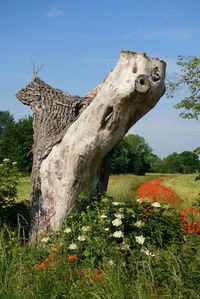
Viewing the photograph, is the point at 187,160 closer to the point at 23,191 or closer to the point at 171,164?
the point at 171,164

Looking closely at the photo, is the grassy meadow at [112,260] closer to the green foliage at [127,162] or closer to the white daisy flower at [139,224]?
the white daisy flower at [139,224]

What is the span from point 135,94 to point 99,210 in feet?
6.07

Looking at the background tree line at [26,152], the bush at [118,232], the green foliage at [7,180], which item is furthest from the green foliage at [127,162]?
the bush at [118,232]

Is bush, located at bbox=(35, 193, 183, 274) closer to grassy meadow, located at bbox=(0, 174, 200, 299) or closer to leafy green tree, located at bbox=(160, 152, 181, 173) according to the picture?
grassy meadow, located at bbox=(0, 174, 200, 299)

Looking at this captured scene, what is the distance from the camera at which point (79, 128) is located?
329 inches

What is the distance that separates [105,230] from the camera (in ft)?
21.8

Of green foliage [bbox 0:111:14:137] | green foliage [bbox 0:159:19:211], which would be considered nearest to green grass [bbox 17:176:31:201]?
green foliage [bbox 0:159:19:211]

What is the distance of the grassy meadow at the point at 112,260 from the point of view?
5191 millimetres

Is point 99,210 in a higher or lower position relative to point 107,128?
lower

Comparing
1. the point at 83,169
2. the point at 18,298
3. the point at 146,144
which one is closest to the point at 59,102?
the point at 83,169

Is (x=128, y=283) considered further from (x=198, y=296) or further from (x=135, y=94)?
(x=135, y=94)

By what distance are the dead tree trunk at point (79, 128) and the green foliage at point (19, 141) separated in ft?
89.6

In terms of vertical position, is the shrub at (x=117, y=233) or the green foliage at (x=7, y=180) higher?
the green foliage at (x=7, y=180)

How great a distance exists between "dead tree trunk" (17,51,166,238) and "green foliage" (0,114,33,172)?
27.3 m
